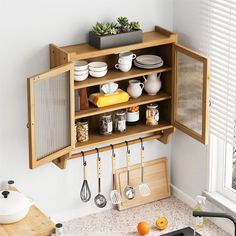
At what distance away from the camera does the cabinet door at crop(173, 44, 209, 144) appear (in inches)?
159

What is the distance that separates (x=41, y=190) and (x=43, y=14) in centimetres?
110

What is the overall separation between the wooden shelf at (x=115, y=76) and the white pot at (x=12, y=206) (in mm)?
701

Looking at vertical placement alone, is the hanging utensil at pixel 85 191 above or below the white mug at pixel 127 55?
below

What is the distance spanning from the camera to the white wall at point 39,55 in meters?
3.89

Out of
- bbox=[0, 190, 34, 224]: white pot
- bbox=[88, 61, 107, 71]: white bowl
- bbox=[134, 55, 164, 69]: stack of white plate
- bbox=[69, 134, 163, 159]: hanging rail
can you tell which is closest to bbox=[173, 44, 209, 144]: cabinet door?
bbox=[134, 55, 164, 69]: stack of white plate

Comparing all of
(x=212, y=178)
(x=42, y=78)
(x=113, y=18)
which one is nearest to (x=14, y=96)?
(x=42, y=78)

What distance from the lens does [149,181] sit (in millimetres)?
4617

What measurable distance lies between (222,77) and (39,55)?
1.06 metres

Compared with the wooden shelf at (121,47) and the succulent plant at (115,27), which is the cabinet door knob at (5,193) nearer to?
the wooden shelf at (121,47)

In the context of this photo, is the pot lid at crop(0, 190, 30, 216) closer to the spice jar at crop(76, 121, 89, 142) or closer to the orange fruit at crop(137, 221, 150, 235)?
the spice jar at crop(76, 121, 89, 142)

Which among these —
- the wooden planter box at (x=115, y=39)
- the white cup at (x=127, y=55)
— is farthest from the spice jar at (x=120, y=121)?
the wooden planter box at (x=115, y=39)

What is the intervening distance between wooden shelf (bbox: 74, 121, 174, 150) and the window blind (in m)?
0.38

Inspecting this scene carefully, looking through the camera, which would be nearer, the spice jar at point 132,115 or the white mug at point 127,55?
the white mug at point 127,55

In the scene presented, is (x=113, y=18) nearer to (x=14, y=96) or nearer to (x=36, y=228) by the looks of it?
(x=14, y=96)
